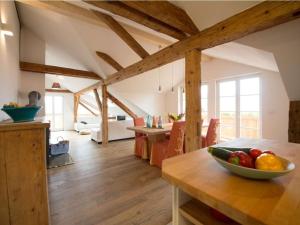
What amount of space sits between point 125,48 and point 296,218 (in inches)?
173

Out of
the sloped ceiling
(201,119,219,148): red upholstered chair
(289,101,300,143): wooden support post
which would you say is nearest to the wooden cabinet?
the sloped ceiling

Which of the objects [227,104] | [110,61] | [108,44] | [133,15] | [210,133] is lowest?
[210,133]

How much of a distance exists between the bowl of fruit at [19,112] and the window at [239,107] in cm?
504

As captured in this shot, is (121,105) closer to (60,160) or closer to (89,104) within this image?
(60,160)

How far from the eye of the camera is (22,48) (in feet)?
14.9

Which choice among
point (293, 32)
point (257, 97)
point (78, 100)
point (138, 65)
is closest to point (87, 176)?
point (138, 65)

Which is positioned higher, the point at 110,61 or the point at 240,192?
the point at 110,61

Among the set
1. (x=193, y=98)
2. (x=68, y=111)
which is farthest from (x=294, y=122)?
(x=68, y=111)

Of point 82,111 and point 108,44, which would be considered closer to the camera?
point 108,44

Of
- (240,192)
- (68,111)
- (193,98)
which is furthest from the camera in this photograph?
(68,111)

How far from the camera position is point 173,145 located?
9.59ft

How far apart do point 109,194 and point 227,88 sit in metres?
4.64

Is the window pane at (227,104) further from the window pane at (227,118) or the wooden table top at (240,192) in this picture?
the wooden table top at (240,192)

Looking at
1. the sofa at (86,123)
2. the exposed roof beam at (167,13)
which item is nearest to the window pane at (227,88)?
the exposed roof beam at (167,13)
